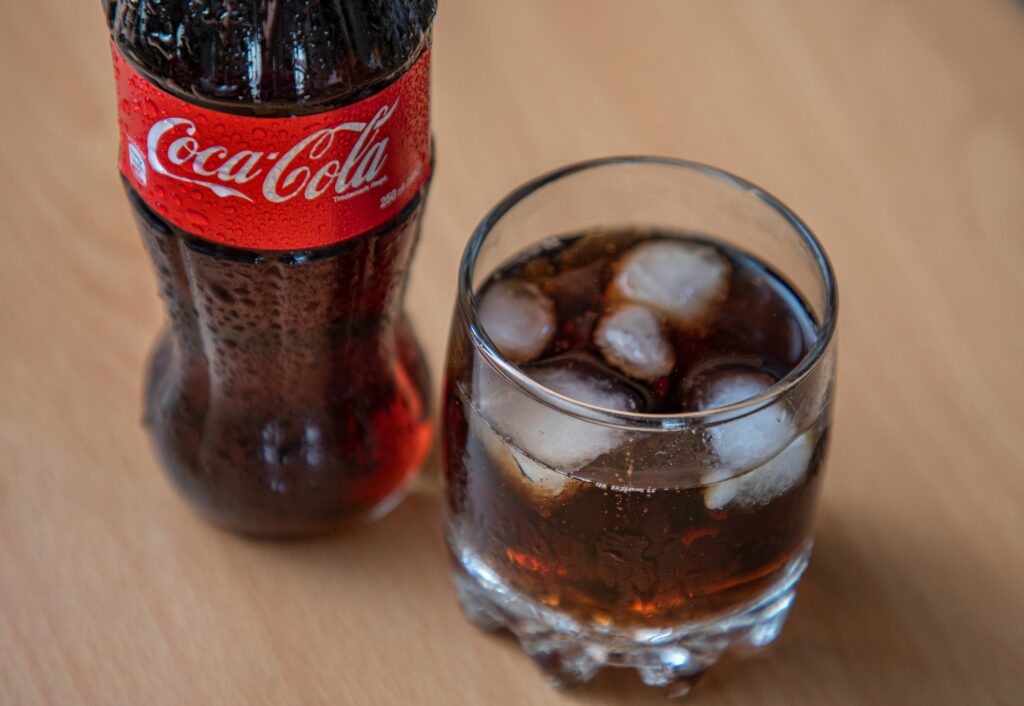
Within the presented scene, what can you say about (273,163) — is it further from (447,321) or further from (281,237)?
(447,321)

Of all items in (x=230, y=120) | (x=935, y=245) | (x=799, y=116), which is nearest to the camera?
(x=230, y=120)

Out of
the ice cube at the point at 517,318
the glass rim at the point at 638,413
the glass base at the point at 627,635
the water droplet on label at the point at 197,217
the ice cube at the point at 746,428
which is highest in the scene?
the water droplet on label at the point at 197,217

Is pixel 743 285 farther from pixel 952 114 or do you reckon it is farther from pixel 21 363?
pixel 21 363

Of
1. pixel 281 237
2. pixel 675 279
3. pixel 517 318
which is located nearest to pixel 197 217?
pixel 281 237

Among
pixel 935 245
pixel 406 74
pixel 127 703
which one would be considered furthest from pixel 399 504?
pixel 935 245

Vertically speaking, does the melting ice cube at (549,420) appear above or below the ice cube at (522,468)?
above

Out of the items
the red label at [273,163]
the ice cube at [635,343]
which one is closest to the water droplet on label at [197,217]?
the red label at [273,163]

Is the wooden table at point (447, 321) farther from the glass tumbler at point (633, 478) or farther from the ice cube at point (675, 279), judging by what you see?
the ice cube at point (675, 279)
